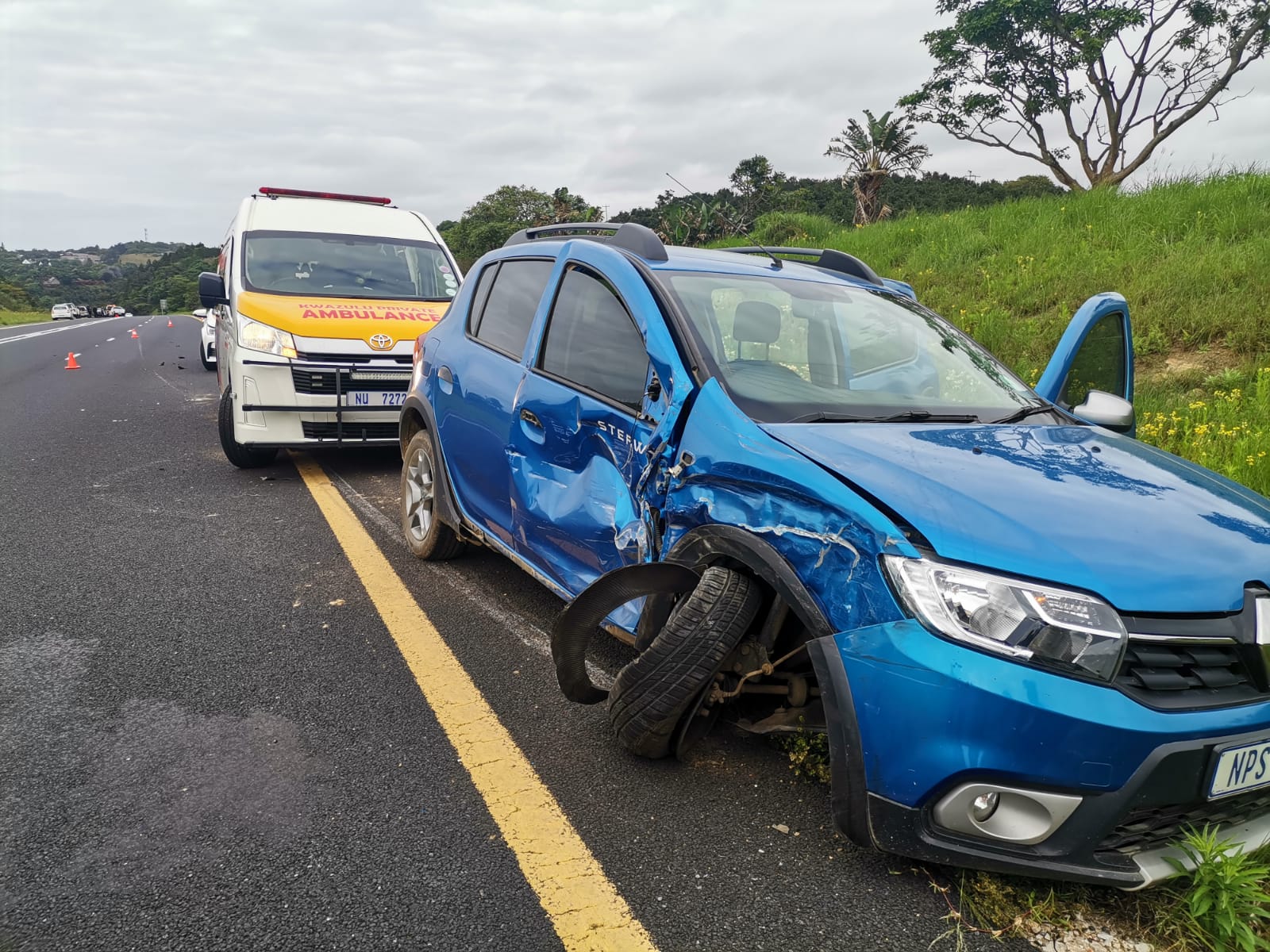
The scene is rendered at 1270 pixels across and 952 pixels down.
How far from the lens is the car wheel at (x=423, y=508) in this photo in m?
4.46

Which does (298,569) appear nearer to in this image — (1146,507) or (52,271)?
(1146,507)

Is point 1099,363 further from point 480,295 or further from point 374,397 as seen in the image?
point 374,397

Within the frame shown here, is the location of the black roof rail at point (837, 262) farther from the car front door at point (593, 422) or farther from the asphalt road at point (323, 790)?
the asphalt road at point (323, 790)

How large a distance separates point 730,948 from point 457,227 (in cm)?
8318

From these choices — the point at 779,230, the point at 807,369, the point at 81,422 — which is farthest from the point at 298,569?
the point at 779,230

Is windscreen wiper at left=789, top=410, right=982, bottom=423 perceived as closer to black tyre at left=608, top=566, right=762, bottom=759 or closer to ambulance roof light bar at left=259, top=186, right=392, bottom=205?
black tyre at left=608, top=566, right=762, bottom=759

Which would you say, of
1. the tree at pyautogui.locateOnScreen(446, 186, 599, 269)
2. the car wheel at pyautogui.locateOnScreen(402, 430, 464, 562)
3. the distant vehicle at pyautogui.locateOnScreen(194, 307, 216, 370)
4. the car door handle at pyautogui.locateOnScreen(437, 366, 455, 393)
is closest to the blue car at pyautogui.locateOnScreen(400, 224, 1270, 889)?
the car door handle at pyautogui.locateOnScreen(437, 366, 455, 393)

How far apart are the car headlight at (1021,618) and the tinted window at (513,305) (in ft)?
7.46

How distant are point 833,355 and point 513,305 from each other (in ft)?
5.26

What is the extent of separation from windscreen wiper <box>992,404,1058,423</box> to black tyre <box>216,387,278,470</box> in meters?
5.39

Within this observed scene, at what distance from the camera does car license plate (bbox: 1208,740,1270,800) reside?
6.14ft

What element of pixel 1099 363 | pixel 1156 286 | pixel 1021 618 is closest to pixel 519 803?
pixel 1021 618

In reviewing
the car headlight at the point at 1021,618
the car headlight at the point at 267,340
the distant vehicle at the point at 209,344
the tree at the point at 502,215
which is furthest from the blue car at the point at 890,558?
the tree at the point at 502,215

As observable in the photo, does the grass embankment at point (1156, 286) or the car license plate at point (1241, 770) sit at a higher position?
the grass embankment at point (1156, 286)
